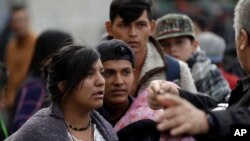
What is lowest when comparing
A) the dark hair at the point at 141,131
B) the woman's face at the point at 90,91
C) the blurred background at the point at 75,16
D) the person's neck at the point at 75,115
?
the blurred background at the point at 75,16

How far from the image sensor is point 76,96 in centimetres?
583

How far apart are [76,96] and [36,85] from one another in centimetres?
208

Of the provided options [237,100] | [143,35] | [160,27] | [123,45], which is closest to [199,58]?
[160,27]

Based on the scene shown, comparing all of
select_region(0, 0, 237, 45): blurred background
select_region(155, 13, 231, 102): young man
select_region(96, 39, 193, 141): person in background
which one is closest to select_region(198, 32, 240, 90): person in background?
select_region(155, 13, 231, 102): young man

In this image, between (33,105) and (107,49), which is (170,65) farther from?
(33,105)

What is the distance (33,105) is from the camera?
7.73 meters

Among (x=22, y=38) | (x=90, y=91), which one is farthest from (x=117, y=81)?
(x=22, y=38)

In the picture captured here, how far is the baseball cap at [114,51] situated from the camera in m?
6.33

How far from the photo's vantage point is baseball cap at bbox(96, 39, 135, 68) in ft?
20.8

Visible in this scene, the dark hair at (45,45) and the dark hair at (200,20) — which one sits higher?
the dark hair at (45,45)

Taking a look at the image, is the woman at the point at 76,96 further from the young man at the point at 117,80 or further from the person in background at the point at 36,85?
the person in background at the point at 36,85

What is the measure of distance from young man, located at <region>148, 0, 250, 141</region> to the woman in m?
0.86

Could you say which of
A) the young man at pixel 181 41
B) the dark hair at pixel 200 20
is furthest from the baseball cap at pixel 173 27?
the dark hair at pixel 200 20

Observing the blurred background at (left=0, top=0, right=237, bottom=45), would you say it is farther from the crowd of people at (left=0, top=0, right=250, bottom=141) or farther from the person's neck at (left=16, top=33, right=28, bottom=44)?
the crowd of people at (left=0, top=0, right=250, bottom=141)
